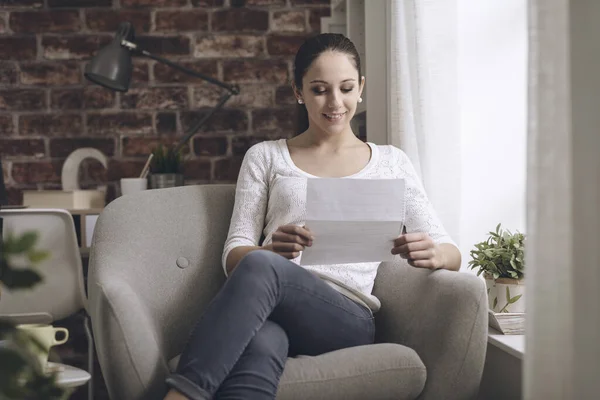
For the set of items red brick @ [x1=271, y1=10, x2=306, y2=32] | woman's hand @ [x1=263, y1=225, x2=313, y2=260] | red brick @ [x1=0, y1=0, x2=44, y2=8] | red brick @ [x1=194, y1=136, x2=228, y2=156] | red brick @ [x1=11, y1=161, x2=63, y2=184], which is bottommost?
woman's hand @ [x1=263, y1=225, x2=313, y2=260]

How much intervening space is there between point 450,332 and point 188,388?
53 cm

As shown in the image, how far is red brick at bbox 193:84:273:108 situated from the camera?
3162 millimetres

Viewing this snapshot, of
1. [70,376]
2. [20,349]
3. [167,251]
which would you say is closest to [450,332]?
[167,251]

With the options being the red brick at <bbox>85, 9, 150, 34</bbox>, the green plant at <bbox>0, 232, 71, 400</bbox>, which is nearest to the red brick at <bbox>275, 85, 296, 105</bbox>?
the red brick at <bbox>85, 9, 150, 34</bbox>

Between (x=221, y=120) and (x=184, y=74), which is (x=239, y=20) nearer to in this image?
(x=184, y=74)

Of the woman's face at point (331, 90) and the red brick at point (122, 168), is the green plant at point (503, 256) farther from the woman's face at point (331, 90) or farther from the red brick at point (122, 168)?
the red brick at point (122, 168)

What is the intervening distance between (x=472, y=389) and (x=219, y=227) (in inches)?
30.7

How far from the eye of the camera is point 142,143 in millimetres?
3166

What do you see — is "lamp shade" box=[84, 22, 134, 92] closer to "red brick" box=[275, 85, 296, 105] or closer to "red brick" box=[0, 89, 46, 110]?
"red brick" box=[0, 89, 46, 110]

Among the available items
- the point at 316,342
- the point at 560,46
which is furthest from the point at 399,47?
the point at 560,46

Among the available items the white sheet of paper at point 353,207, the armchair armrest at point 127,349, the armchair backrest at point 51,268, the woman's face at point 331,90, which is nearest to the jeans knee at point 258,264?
the white sheet of paper at point 353,207

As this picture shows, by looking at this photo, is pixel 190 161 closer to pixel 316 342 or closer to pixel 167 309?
pixel 167 309

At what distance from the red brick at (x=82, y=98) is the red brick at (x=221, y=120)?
13.0 inches

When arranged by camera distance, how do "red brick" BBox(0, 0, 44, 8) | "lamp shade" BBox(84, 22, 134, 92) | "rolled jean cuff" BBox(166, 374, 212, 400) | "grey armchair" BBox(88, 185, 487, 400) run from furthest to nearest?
"red brick" BBox(0, 0, 44, 8) < "lamp shade" BBox(84, 22, 134, 92) < "grey armchair" BBox(88, 185, 487, 400) < "rolled jean cuff" BBox(166, 374, 212, 400)
